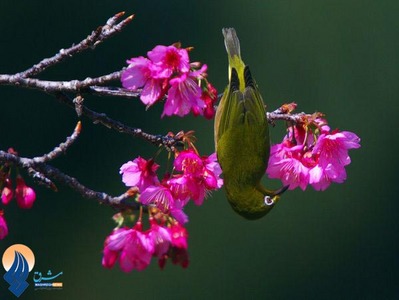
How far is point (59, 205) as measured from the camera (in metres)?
3.36

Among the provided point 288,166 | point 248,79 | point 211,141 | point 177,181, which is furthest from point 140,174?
point 211,141

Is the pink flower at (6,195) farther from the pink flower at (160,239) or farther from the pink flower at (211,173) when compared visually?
the pink flower at (211,173)

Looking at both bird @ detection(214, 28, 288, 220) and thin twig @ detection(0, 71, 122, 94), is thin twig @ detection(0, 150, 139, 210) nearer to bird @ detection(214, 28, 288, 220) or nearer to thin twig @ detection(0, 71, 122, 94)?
thin twig @ detection(0, 71, 122, 94)

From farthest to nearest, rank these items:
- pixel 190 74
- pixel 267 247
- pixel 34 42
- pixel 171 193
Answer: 1. pixel 267 247
2. pixel 34 42
3. pixel 171 193
4. pixel 190 74

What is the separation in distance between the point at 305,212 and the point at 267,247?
24 cm

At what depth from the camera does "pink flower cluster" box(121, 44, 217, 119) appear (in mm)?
1356

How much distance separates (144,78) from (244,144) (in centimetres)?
48

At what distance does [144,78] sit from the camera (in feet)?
4.49

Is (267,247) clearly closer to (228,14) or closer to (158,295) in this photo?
(158,295)

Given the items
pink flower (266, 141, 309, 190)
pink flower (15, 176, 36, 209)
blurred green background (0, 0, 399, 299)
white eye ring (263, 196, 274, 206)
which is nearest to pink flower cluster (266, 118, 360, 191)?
pink flower (266, 141, 309, 190)

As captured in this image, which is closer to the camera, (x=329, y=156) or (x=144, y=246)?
(x=144, y=246)

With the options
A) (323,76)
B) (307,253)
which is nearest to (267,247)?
(307,253)

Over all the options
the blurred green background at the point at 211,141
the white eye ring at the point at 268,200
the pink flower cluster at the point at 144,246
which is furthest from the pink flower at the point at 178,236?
the blurred green background at the point at 211,141

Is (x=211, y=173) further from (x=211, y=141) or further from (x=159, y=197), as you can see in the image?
(x=211, y=141)
